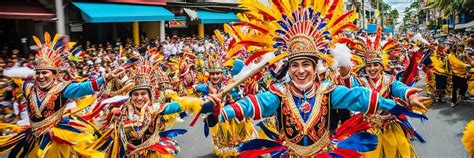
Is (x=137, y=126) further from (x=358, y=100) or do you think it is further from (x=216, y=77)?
(x=216, y=77)

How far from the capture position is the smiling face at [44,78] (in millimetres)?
6230

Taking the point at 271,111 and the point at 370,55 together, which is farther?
the point at 370,55

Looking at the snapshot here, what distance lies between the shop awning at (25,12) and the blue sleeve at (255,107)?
505 inches

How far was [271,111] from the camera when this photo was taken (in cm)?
425

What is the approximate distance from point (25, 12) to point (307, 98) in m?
13.8

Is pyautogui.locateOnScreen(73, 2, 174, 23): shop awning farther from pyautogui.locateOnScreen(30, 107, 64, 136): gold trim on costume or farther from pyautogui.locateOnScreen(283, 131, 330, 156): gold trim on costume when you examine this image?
pyautogui.locateOnScreen(283, 131, 330, 156): gold trim on costume

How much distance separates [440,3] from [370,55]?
60.4 feet

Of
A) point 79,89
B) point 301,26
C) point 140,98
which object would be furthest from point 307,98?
point 79,89

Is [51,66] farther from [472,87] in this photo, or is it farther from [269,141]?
[472,87]

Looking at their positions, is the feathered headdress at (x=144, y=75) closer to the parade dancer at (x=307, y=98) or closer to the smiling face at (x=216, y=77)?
the parade dancer at (x=307, y=98)

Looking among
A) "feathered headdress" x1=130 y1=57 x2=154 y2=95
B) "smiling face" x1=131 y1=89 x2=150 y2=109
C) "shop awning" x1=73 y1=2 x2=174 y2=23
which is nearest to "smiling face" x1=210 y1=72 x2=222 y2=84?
"feathered headdress" x1=130 y1=57 x2=154 y2=95

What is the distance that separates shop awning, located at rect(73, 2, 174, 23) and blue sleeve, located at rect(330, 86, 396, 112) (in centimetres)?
1509

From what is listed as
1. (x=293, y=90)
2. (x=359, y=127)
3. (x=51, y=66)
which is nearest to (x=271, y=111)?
(x=293, y=90)

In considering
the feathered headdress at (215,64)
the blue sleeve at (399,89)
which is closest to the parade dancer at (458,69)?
the feathered headdress at (215,64)
